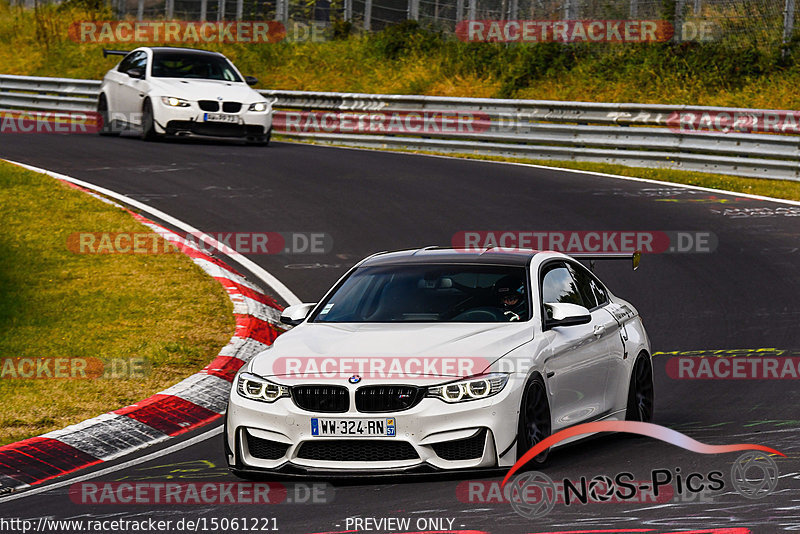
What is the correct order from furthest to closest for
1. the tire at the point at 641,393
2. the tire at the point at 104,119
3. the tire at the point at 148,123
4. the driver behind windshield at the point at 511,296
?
the tire at the point at 104,119, the tire at the point at 148,123, the tire at the point at 641,393, the driver behind windshield at the point at 511,296

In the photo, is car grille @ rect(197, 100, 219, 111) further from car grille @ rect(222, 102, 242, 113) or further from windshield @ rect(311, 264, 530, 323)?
windshield @ rect(311, 264, 530, 323)

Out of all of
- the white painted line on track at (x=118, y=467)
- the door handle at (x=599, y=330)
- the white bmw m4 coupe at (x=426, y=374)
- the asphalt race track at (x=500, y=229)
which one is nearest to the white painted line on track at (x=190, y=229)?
the asphalt race track at (x=500, y=229)

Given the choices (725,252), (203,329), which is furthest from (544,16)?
(203,329)

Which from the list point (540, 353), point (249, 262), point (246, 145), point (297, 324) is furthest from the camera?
point (246, 145)

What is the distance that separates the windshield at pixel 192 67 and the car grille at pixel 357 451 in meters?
18.1

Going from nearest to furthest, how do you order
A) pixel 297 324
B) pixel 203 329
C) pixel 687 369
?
pixel 297 324, pixel 687 369, pixel 203 329

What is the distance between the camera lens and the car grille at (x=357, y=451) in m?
7.31

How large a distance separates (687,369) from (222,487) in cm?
474

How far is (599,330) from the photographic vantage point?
897cm

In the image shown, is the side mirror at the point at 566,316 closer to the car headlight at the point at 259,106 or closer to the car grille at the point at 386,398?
the car grille at the point at 386,398

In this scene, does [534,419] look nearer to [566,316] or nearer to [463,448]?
[463,448]

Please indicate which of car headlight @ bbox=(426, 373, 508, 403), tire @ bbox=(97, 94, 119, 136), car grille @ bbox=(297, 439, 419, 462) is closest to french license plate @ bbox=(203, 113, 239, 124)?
tire @ bbox=(97, 94, 119, 136)

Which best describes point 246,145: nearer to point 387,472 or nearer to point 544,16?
point 544,16

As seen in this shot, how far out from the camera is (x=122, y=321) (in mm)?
12422
